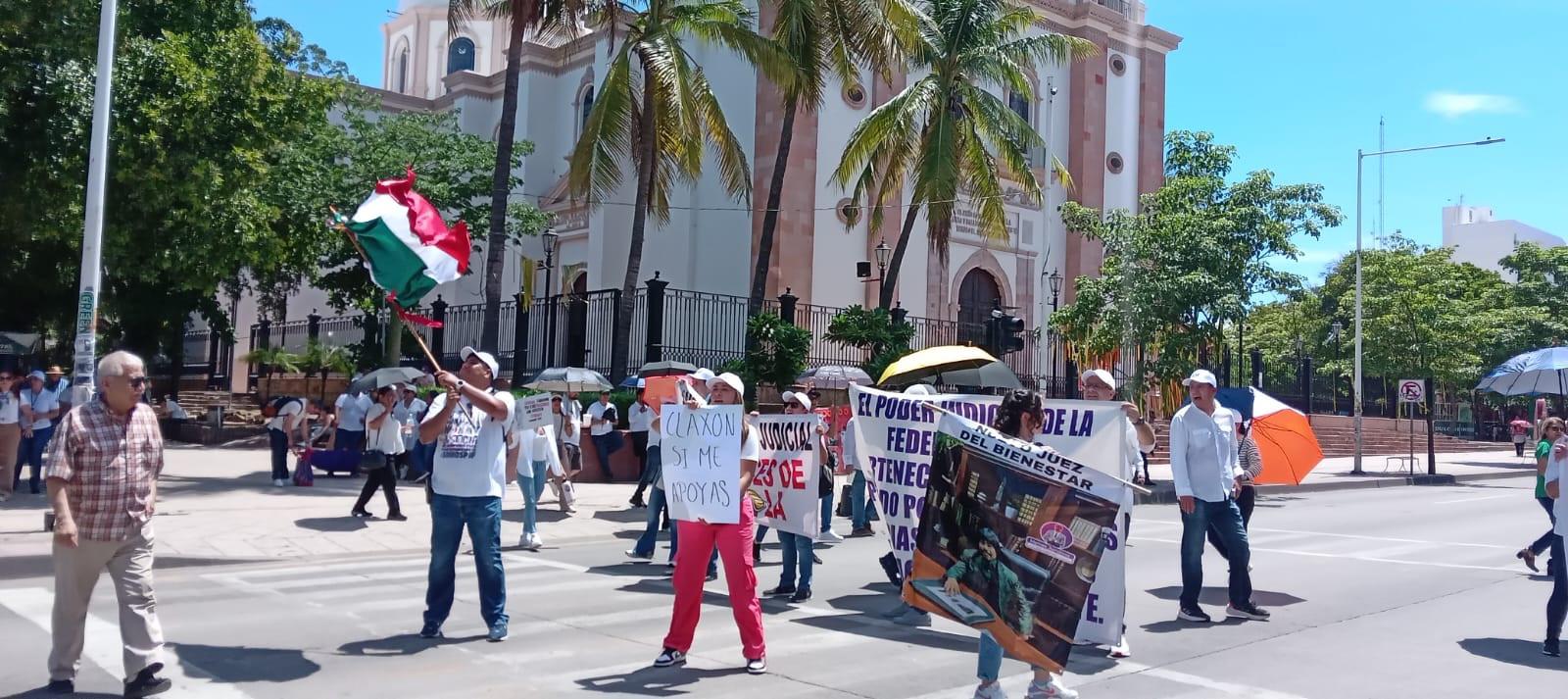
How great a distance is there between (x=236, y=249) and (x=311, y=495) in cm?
400

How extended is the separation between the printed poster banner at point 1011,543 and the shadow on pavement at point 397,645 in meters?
3.21

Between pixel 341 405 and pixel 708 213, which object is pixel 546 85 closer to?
pixel 708 213

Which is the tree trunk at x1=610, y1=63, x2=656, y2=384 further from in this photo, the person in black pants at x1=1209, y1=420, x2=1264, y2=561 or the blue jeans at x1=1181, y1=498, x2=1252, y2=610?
the blue jeans at x1=1181, y1=498, x2=1252, y2=610

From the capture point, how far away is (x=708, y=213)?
30891 millimetres

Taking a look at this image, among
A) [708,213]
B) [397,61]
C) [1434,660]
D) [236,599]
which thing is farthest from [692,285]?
[397,61]

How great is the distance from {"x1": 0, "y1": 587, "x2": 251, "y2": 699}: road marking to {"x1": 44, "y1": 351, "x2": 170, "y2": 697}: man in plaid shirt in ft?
0.82

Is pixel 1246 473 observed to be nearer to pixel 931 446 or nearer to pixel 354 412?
pixel 931 446

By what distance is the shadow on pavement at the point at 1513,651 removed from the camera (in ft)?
25.9

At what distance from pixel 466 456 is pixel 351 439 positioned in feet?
37.2

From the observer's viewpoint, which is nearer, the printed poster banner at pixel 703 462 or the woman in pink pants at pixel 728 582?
the woman in pink pants at pixel 728 582

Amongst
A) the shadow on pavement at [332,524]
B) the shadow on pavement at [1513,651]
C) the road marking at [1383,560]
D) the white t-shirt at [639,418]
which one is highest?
the white t-shirt at [639,418]

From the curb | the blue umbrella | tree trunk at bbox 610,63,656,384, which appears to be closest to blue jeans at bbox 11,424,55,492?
tree trunk at bbox 610,63,656,384

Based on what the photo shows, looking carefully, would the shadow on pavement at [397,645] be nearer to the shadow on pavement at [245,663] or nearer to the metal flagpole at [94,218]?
the shadow on pavement at [245,663]

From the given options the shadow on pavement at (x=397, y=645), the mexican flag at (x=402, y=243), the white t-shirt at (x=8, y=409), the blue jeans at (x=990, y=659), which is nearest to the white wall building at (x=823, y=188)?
the white t-shirt at (x=8, y=409)
